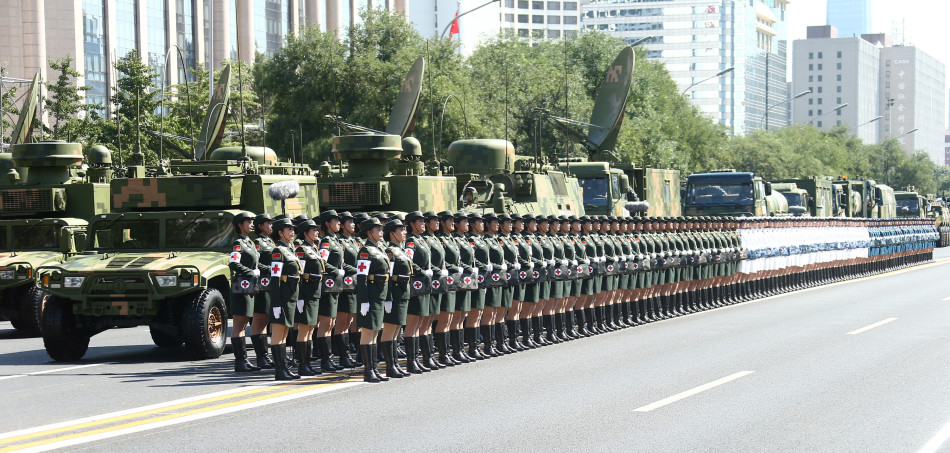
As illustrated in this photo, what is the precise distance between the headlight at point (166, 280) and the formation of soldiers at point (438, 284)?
115 centimetres

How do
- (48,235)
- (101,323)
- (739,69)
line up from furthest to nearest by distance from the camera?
(739,69), (48,235), (101,323)

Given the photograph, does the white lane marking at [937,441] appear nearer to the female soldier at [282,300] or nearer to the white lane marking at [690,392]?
the white lane marking at [690,392]

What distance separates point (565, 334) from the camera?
674 inches

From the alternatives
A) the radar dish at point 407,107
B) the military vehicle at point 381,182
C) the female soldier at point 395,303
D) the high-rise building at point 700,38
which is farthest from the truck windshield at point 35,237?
the high-rise building at point 700,38

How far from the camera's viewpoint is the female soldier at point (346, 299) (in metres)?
13.5

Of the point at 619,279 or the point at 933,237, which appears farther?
the point at 933,237

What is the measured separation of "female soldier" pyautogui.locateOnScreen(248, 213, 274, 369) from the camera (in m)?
13.3

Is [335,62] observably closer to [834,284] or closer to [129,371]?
[834,284]

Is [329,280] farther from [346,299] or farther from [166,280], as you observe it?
[166,280]

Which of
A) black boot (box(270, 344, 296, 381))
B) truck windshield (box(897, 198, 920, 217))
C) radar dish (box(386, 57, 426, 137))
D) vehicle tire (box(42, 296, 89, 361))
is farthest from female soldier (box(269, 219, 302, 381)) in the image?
truck windshield (box(897, 198, 920, 217))

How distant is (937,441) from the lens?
9109 millimetres

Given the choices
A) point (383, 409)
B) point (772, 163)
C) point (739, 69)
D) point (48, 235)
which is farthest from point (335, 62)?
point (739, 69)

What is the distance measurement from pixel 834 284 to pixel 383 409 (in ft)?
75.2

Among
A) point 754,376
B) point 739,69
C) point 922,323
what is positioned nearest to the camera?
point 754,376
